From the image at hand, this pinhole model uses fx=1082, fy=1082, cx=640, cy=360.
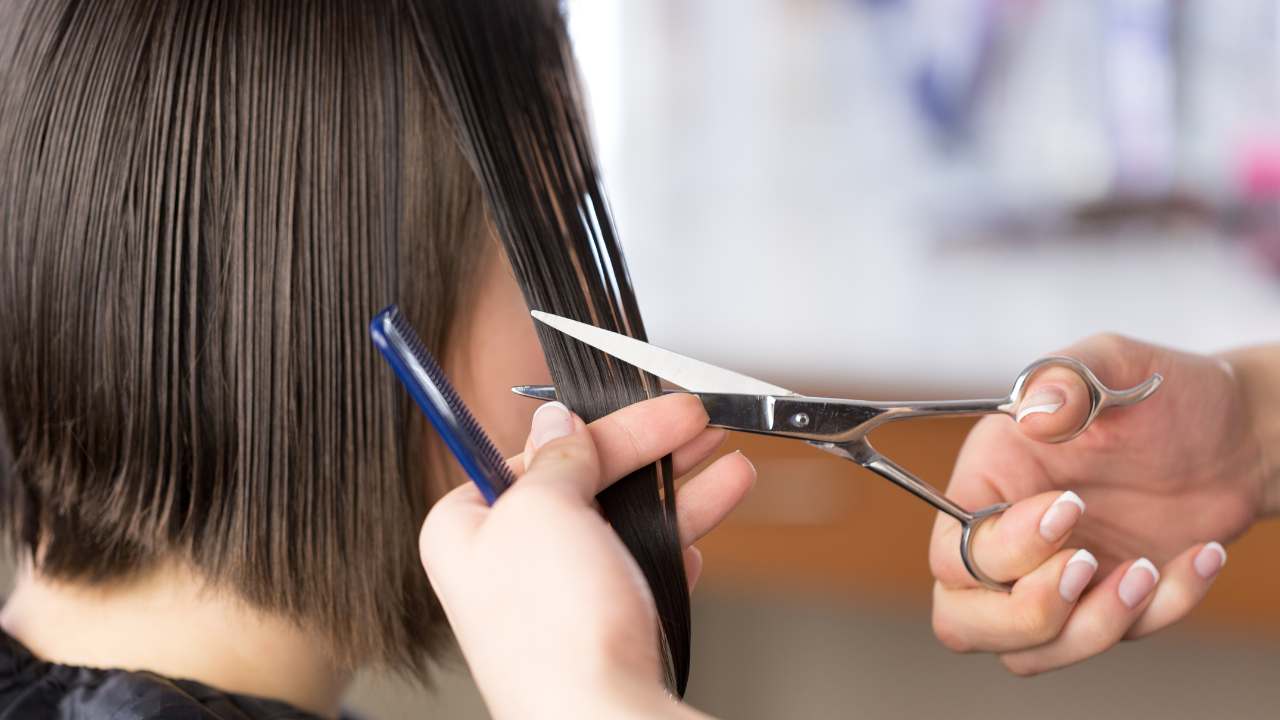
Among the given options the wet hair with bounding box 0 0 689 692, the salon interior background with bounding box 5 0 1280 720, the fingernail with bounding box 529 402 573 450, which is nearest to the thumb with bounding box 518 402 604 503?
the fingernail with bounding box 529 402 573 450

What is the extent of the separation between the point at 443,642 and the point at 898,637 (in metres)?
1.34

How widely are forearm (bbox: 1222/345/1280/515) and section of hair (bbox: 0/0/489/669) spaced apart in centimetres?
63

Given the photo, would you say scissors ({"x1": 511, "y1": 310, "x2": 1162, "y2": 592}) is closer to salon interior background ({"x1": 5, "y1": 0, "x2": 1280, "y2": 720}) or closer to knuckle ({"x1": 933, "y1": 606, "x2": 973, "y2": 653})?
knuckle ({"x1": 933, "y1": 606, "x2": 973, "y2": 653})

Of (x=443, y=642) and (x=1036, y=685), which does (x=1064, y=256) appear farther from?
(x=443, y=642)

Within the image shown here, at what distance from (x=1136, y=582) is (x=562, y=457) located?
0.45m

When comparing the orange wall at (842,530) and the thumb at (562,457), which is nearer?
the thumb at (562,457)

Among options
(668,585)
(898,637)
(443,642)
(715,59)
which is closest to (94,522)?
(443,642)

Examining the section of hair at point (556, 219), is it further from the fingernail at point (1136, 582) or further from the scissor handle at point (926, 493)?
the fingernail at point (1136, 582)

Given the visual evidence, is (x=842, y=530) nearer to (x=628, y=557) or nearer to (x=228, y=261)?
(x=228, y=261)

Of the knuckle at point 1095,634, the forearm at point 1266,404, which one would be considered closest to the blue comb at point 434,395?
the knuckle at point 1095,634

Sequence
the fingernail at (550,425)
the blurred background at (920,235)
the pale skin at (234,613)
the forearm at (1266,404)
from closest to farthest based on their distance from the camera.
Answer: the fingernail at (550,425)
the pale skin at (234,613)
the forearm at (1266,404)
the blurred background at (920,235)

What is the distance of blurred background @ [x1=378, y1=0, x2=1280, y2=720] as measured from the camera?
4.88ft

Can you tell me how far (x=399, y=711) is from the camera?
→ 227cm

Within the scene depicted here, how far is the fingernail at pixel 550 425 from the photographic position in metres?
0.52
